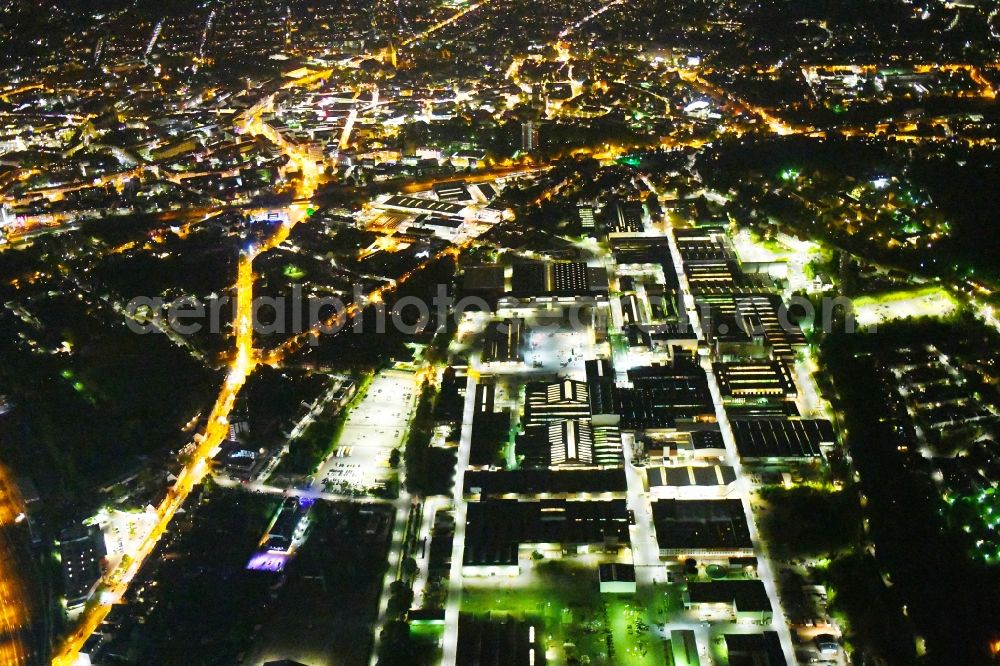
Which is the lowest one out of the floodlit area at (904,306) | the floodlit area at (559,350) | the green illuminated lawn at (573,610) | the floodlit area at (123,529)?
the green illuminated lawn at (573,610)

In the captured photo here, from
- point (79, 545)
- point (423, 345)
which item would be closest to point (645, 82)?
point (423, 345)

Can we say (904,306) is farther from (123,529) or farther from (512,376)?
(123,529)

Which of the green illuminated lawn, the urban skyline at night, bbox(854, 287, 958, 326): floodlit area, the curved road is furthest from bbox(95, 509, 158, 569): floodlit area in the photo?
bbox(854, 287, 958, 326): floodlit area

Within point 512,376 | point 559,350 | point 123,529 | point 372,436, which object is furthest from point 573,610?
point 123,529

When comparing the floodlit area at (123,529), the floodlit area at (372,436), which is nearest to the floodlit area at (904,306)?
the floodlit area at (372,436)

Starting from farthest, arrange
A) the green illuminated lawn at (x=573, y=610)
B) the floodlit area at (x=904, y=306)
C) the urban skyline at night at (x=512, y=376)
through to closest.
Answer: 1. the floodlit area at (x=904, y=306)
2. the urban skyline at night at (x=512, y=376)
3. the green illuminated lawn at (x=573, y=610)

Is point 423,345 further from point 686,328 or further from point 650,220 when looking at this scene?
point 650,220

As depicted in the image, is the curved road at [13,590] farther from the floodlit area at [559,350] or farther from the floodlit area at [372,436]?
the floodlit area at [559,350]
